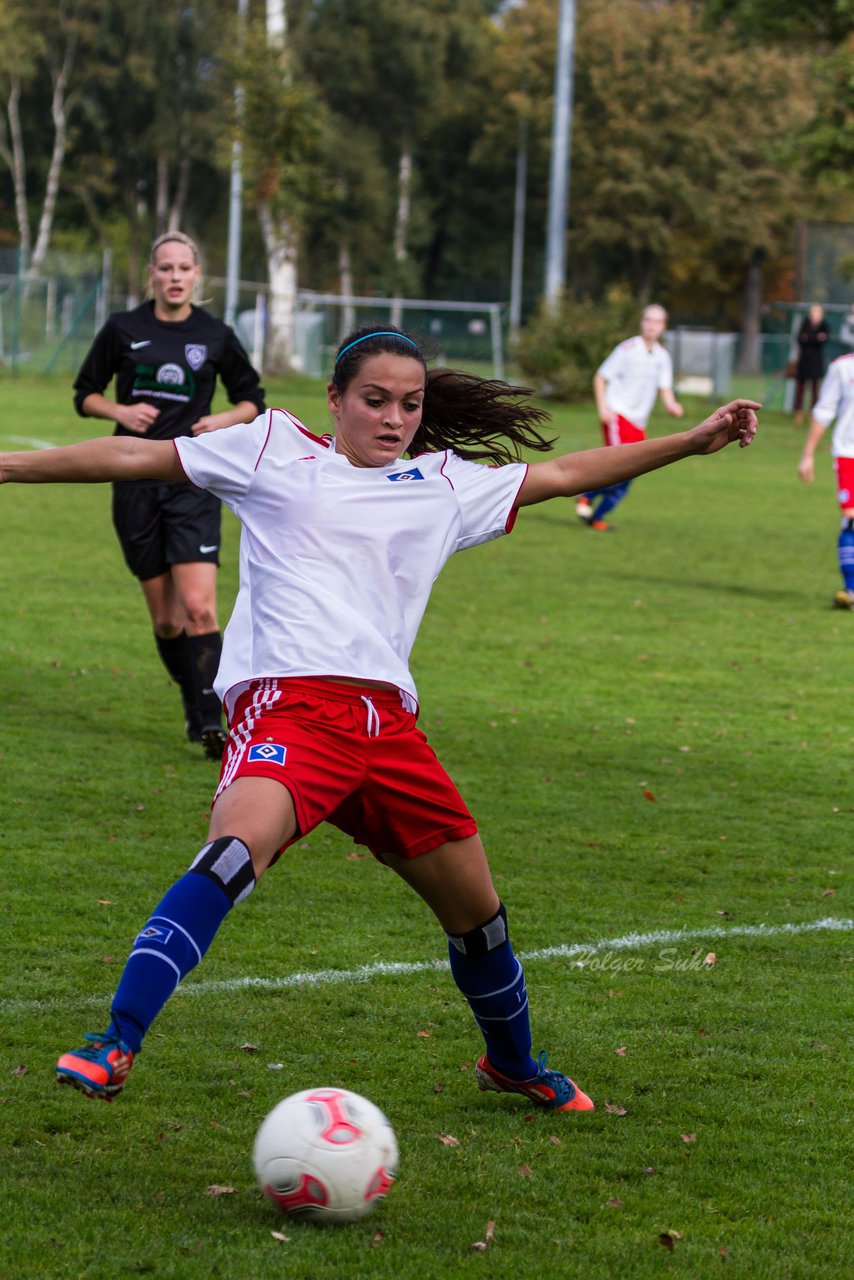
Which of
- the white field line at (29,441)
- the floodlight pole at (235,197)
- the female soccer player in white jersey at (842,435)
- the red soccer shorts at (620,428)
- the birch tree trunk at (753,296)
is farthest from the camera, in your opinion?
the birch tree trunk at (753,296)

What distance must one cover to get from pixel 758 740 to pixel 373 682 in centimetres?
532

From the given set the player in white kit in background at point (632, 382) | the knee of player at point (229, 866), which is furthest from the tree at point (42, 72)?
the knee of player at point (229, 866)

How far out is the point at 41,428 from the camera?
79.4ft

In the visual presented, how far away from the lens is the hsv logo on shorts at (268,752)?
11.8ft

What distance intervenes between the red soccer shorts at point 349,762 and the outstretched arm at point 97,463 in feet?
1.92

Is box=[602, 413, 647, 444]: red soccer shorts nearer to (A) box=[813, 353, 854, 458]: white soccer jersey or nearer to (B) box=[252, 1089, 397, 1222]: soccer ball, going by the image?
(A) box=[813, 353, 854, 458]: white soccer jersey

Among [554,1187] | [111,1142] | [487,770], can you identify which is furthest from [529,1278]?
[487,770]

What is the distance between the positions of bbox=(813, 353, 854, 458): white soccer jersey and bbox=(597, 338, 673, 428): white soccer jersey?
14.9 ft

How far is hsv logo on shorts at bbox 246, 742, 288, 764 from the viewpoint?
11.8 feet

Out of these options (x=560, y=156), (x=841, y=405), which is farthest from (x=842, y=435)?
(x=560, y=156)

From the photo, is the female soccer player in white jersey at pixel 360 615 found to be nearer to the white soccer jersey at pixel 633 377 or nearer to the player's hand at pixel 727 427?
the player's hand at pixel 727 427

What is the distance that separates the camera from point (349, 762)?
3672mm

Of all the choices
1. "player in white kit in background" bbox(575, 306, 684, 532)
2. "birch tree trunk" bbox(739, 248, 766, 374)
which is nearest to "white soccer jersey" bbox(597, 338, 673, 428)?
"player in white kit in background" bbox(575, 306, 684, 532)

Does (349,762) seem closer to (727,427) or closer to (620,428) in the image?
(727,427)
